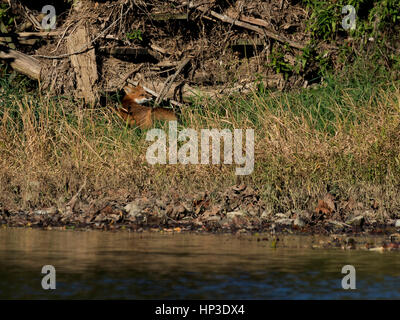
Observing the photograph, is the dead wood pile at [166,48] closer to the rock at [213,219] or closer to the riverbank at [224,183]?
the riverbank at [224,183]

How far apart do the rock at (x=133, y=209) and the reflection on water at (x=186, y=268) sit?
1347mm

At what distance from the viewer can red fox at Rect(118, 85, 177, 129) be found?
48.2 ft

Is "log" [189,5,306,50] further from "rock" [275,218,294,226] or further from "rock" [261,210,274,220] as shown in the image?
"rock" [275,218,294,226]

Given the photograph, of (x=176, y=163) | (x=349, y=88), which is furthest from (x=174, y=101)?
(x=176, y=163)

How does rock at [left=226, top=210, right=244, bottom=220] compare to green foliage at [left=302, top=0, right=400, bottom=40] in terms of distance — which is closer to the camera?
rock at [left=226, top=210, right=244, bottom=220]

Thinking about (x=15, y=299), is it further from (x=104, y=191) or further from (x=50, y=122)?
(x=50, y=122)

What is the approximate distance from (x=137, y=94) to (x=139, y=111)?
923 mm

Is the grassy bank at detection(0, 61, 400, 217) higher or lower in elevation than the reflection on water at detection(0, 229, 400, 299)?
higher

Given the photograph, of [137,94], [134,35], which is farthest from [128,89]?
[134,35]

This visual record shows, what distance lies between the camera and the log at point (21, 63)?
55.2 feet

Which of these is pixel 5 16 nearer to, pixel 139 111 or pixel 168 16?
pixel 168 16

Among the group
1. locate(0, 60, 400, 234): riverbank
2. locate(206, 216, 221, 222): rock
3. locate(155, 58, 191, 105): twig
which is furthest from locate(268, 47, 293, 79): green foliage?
locate(206, 216, 221, 222): rock

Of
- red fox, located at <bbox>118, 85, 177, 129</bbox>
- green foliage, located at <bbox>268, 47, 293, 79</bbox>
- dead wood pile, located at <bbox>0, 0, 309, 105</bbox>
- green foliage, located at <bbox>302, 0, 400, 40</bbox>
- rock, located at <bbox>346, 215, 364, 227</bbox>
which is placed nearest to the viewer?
rock, located at <bbox>346, 215, 364, 227</bbox>

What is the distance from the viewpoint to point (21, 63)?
663 inches
